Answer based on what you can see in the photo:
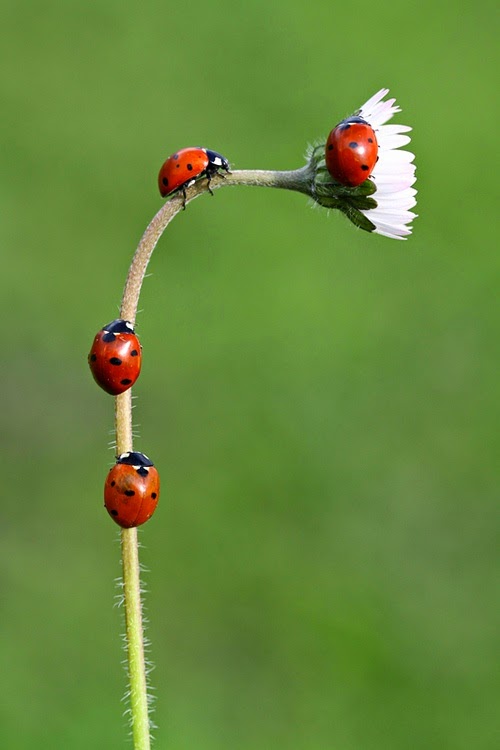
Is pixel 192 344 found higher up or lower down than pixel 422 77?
lower down

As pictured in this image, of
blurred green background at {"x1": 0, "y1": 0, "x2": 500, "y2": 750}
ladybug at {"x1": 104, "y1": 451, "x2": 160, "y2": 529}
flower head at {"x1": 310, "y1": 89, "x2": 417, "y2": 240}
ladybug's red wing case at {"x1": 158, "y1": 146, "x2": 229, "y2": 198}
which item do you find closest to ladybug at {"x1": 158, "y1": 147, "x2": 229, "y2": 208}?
ladybug's red wing case at {"x1": 158, "y1": 146, "x2": 229, "y2": 198}

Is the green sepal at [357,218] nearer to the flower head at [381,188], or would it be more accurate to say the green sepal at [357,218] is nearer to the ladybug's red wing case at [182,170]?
the flower head at [381,188]

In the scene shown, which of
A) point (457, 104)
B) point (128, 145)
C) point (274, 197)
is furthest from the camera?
point (457, 104)

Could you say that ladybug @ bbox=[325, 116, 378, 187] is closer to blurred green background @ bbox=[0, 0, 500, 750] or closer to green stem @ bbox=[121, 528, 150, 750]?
green stem @ bbox=[121, 528, 150, 750]

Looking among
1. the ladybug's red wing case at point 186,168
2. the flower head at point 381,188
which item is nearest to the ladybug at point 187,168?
the ladybug's red wing case at point 186,168

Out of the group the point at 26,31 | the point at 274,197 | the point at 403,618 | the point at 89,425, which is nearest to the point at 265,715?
the point at 403,618

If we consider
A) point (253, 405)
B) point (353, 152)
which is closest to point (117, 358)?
point (353, 152)

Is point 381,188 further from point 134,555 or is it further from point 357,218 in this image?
point 134,555

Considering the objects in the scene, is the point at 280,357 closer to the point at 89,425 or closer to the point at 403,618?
the point at 89,425
